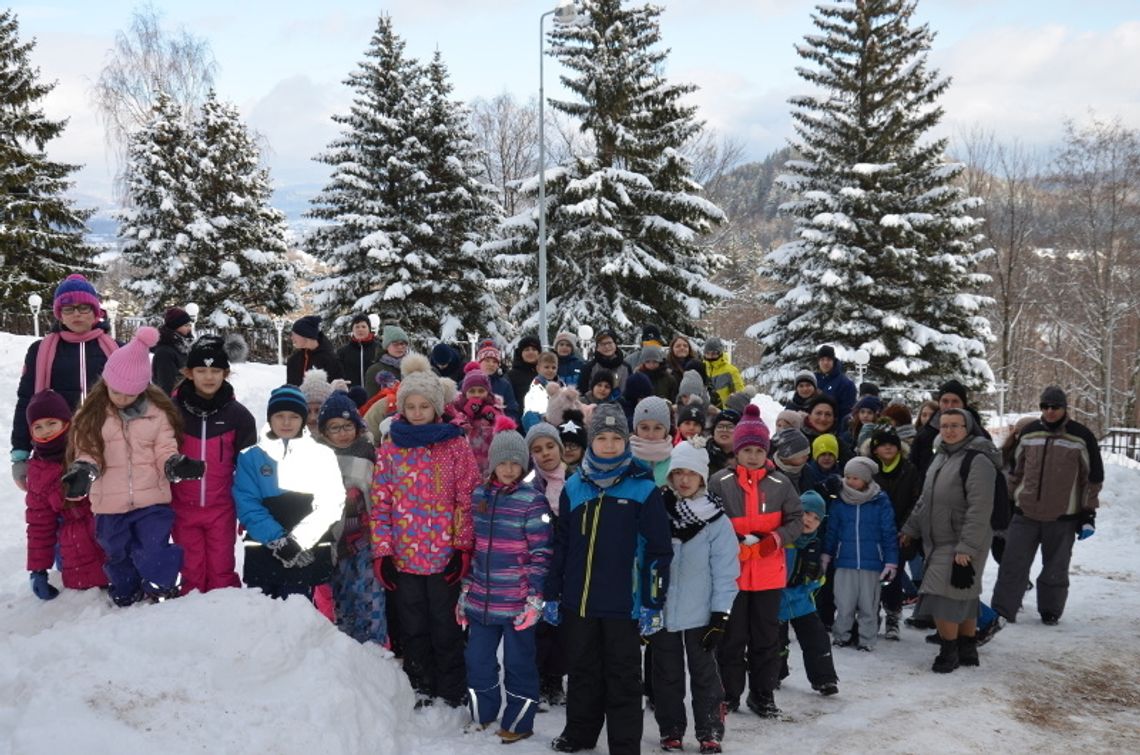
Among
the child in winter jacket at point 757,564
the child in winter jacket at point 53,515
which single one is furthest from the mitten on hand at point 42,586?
the child in winter jacket at point 757,564

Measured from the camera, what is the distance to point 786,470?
5652 mm

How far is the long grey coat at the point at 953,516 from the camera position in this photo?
5.71 metres

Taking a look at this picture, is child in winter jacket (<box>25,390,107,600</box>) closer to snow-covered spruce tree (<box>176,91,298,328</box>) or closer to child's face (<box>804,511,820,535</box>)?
Result: child's face (<box>804,511,820,535</box>)

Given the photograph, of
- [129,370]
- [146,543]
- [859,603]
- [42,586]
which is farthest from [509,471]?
[859,603]

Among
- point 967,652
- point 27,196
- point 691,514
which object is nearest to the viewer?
point 691,514

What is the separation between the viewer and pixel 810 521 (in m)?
5.32

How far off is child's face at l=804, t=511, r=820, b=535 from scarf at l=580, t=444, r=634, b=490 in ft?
5.92

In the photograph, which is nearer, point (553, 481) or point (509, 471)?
point (509, 471)

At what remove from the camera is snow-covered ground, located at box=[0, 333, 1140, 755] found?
3311 millimetres

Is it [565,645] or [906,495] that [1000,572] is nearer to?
[906,495]

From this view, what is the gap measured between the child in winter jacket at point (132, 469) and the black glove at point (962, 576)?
16.8 feet

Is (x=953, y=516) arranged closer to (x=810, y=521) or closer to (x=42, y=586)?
(x=810, y=521)

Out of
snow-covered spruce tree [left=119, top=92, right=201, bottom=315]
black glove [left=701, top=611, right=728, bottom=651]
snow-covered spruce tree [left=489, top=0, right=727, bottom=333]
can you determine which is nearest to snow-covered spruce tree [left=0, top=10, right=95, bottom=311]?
snow-covered spruce tree [left=119, top=92, right=201, bottom=315]

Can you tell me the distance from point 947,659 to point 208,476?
17.0 feet
